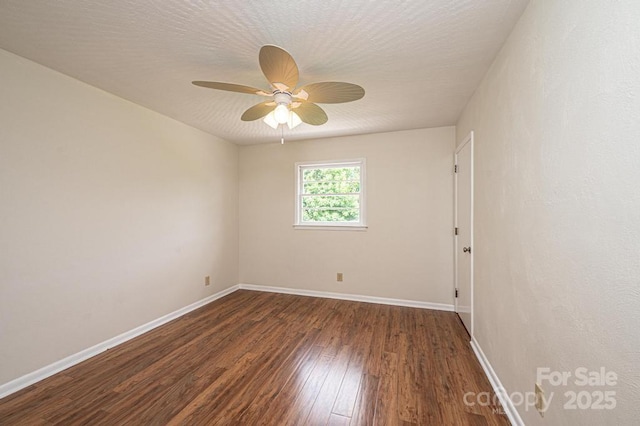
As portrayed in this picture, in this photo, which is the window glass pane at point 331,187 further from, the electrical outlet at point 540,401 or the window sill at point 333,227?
the electrical outlet at point 540,401

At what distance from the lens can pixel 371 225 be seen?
12.0 feet

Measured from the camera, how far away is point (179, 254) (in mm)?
3205

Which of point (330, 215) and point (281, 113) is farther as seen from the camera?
point (330, 215)

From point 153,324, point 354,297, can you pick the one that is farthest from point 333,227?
point 153,324

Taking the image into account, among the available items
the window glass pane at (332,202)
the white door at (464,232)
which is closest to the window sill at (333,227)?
the window glass pane at (332,202)

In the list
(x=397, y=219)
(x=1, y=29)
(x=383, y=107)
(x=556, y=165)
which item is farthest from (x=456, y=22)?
(x=1, y=29)

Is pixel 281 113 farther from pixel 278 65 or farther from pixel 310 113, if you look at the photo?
pixel 278 65

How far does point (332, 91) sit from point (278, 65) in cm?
42

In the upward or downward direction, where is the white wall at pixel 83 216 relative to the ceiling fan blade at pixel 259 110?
downward

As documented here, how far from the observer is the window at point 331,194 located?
3.78 m

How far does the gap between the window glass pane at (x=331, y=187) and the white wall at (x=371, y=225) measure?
0.23 m

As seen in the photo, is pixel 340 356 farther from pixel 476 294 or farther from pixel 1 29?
pixel 1 29

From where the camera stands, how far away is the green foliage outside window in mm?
3822

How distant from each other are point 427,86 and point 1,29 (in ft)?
9.84
